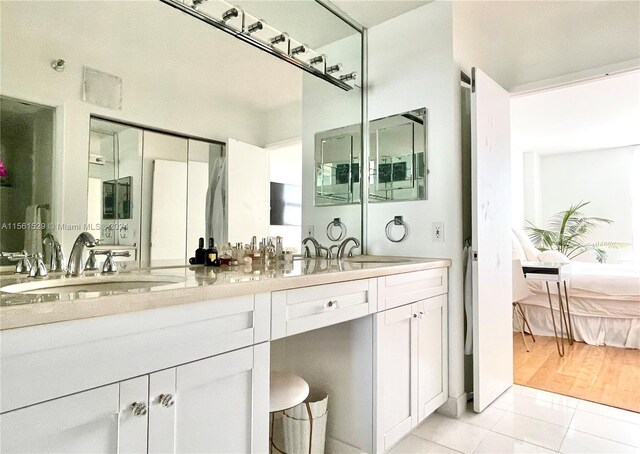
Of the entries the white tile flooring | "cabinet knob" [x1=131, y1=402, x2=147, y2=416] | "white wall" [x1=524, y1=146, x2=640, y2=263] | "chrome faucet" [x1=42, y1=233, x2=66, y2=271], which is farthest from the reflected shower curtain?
"white wall" [x1=524, y1=146, x2=640, y2=263]

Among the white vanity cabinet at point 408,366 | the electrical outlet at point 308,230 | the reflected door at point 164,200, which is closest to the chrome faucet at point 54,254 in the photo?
the reflected door at point 164,200

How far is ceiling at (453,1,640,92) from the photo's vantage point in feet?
7.16

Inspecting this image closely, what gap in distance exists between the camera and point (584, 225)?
6.52 meters

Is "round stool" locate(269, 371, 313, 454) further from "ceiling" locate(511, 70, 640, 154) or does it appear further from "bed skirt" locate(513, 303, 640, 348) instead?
"bed skirt" locate(513, 303, 640, 348)

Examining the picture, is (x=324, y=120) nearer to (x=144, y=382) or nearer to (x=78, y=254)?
(x=78, y=254)

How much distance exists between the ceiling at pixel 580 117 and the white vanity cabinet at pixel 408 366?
2.27 m

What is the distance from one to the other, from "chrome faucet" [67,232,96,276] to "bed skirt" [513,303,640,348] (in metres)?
4.06

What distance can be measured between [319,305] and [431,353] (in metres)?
0.93

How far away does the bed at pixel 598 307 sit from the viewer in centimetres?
335

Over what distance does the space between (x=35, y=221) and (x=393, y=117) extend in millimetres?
1984

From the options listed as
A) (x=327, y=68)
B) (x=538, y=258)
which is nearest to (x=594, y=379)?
(x=538, y=258)

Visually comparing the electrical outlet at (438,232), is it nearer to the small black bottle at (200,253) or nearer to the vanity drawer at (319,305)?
the vanity drawer at (319,305)

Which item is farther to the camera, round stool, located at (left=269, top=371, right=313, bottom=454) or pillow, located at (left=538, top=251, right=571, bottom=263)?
pillow, located at (left=538, top=251, right=571, bottom=263)

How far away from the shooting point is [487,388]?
7.13ft
